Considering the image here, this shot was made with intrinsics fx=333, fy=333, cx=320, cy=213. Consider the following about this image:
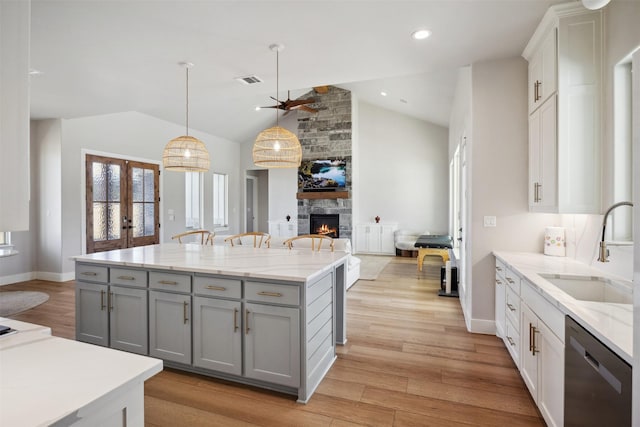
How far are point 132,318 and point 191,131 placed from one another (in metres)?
6.56

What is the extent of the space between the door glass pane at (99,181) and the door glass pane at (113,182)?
0.08 metres

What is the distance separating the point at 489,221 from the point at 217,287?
2.67 meters

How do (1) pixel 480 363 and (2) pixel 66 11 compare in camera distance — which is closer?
(2) pixel 66 11

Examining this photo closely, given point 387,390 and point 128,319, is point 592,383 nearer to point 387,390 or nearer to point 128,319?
point 387,390

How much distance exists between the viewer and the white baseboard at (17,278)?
5.31 m

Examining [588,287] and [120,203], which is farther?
[120,203]

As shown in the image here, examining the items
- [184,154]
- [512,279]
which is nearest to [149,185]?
[184,154]

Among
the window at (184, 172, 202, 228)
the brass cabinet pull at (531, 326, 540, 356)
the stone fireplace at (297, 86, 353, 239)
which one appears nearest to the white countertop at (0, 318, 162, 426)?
the brass cabinet pull at (531, 326, 540, 356)

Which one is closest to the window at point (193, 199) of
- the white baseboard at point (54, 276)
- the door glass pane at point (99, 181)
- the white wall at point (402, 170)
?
the door glass pane at point (99, 181)

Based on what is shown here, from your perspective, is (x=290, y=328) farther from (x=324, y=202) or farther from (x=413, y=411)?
(x=324, y=202)

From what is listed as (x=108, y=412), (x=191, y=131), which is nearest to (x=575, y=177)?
(x=108, y=412)

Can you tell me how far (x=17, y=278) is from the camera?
5523mm

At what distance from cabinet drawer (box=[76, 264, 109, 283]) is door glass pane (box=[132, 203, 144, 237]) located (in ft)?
13.5

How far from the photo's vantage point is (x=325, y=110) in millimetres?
8859
